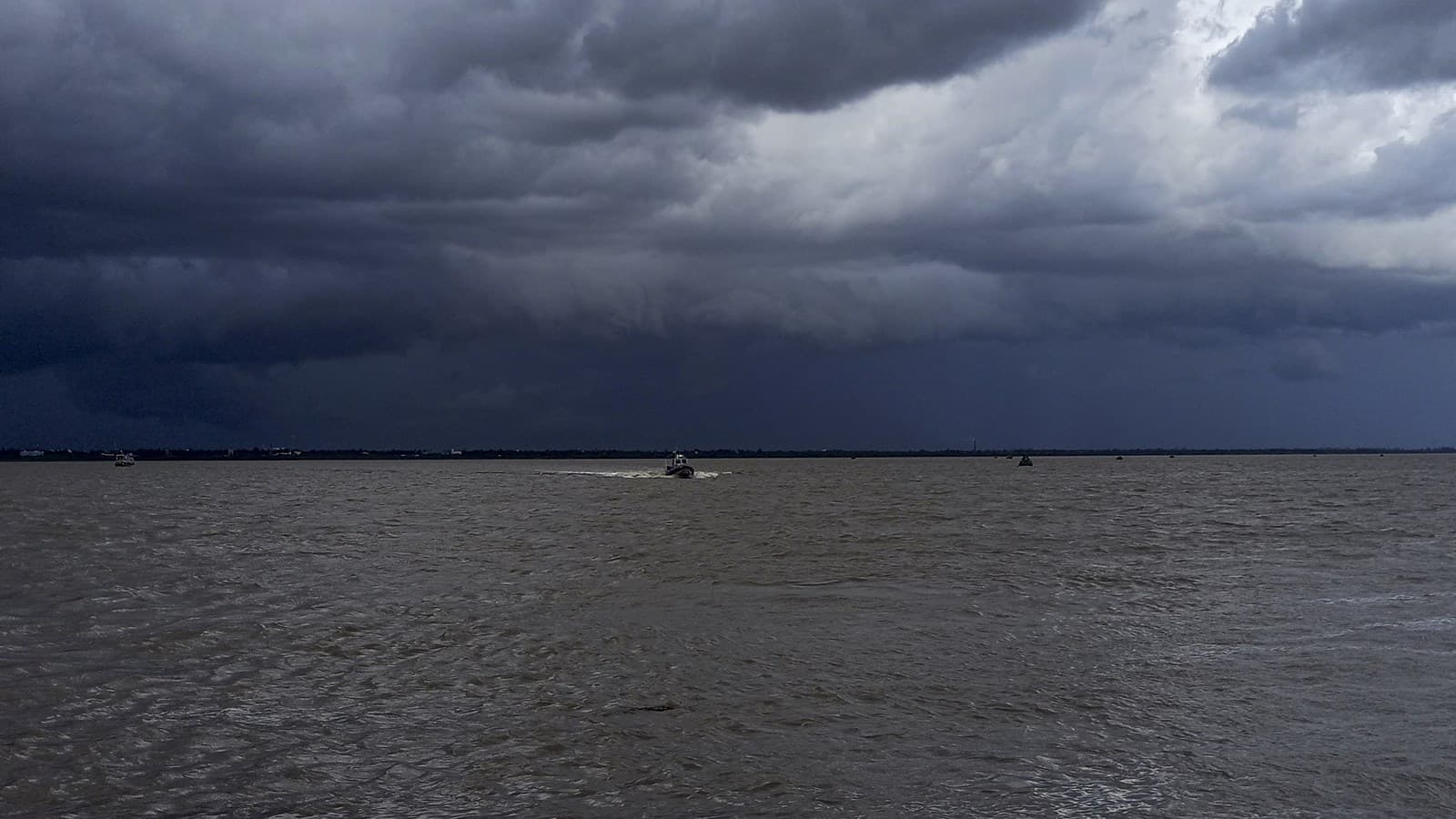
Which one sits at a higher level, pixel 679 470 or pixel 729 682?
pixel 679 470

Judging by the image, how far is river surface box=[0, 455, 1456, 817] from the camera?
14.7 meters

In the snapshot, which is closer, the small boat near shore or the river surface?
the river surface

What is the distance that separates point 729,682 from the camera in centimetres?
2169

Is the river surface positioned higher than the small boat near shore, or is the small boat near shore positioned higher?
the small boat near shore

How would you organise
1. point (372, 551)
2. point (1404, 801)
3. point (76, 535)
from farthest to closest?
point (76, 535) < point (372, 551) < point (1404, 801)

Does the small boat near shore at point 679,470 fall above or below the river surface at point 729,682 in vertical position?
above

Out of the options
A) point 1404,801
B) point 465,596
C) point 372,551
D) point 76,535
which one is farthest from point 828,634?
point 76,535

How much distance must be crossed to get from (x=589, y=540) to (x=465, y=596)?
21.2 m

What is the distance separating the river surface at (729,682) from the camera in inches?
580

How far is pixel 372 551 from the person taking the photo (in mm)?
49719

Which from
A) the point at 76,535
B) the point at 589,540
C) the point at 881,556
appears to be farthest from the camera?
the point at 76,535

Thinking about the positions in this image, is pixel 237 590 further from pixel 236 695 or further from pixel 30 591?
pixel 236 695

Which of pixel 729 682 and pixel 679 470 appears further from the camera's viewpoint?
pixel 679 470

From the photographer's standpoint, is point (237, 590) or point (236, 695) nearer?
point (236, 695)
